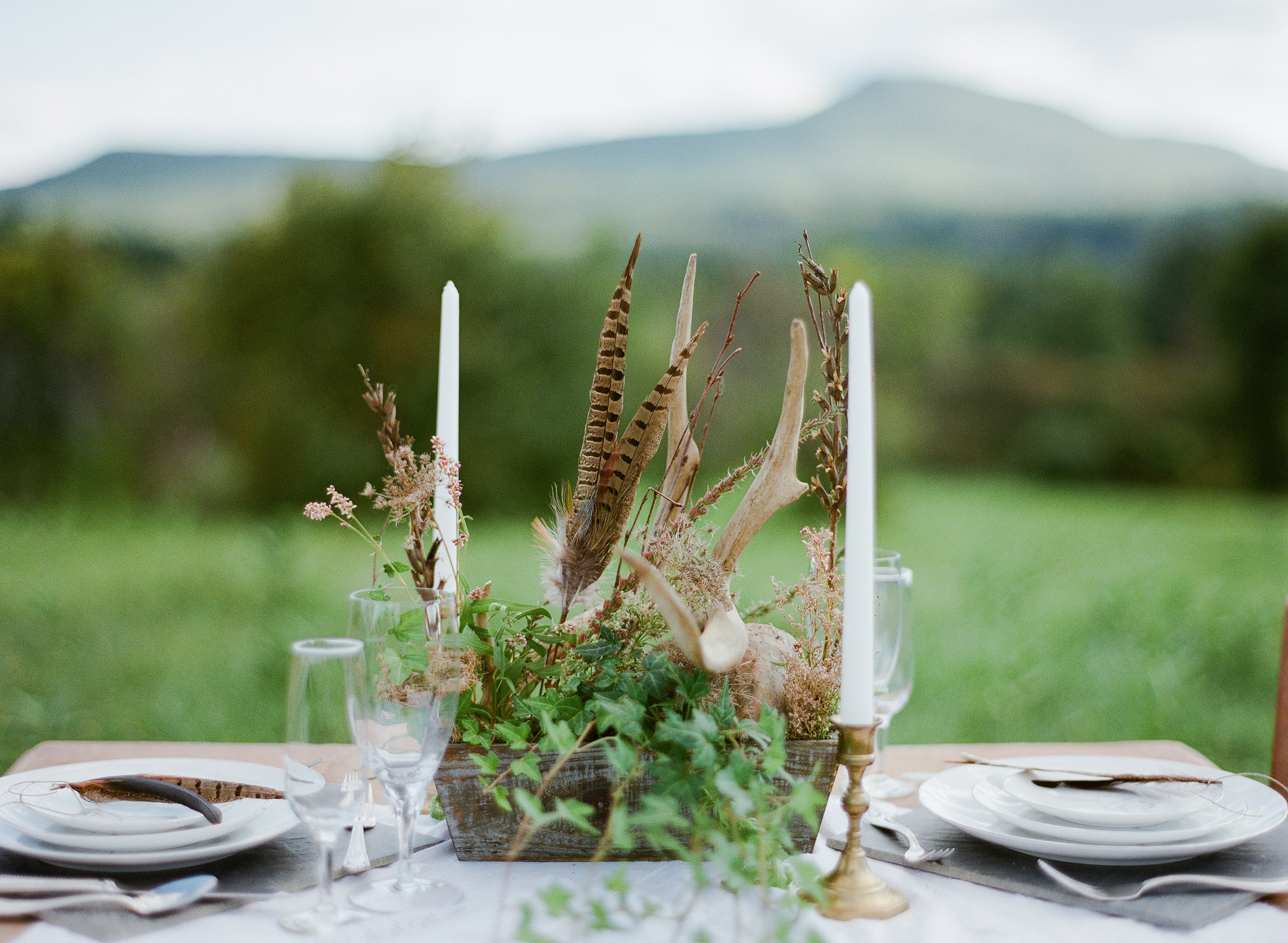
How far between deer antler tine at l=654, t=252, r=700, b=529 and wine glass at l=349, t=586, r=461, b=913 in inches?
9.6

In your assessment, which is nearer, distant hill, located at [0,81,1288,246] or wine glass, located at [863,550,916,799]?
wine glass, located at [863,550,916,799]

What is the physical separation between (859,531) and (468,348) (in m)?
3.85

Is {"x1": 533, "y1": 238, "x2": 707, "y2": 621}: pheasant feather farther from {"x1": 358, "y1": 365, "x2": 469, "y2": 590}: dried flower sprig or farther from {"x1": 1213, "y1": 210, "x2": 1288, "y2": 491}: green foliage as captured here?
{"x1": 1213, "y1": 210, "x2": 1288, "y2": 491}: green foliage

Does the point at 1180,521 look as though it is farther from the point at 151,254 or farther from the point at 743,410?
the point at 151,254

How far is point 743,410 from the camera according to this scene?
4.27 m

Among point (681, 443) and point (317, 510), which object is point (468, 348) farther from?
point (317, 510)

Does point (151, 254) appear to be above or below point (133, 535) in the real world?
above

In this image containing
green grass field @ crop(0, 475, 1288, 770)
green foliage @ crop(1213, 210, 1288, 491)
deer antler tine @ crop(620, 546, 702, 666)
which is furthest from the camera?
green foliage @ crop(1213, 210, 1288, 491)

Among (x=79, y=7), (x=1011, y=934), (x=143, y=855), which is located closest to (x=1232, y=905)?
(x=1011, y=934)

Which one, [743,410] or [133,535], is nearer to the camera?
[743,410]

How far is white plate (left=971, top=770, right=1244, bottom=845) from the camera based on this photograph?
0.85 meters

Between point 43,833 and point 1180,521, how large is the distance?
4783 millimetres

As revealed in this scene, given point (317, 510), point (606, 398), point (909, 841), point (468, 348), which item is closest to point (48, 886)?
point (317, 510)

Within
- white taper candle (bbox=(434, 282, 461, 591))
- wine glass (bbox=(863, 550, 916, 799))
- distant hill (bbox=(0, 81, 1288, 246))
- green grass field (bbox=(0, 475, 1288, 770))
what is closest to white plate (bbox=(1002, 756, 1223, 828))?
wine glass (bbox=(863, 550, 916, 799))
